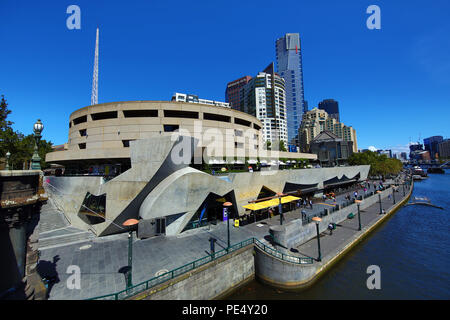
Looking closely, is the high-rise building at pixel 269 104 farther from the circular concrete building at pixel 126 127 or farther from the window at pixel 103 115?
the window at pixel 103 115

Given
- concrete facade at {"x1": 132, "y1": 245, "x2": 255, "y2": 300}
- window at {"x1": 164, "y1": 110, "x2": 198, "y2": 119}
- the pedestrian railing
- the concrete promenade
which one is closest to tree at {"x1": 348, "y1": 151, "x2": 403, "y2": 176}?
the concrete promenade

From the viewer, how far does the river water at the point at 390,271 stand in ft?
44.2

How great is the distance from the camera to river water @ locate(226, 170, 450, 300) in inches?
530

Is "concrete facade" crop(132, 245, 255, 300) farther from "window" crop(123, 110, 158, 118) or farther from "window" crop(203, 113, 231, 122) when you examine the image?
"window" crop(123, 110, 158, 118)

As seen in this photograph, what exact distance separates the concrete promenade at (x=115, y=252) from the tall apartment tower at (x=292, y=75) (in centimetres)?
14074

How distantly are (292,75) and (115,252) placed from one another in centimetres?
18802

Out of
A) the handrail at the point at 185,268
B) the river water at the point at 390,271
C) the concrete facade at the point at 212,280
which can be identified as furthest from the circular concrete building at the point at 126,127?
the river water at the point at 390,271

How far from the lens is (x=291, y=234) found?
58.2 feet

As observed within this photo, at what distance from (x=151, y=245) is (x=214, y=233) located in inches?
242

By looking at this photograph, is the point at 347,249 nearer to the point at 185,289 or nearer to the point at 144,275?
the point at 185,289

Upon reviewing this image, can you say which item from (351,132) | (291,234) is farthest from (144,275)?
(351,132)

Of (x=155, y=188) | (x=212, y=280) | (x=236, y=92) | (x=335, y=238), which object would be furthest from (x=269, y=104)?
(x=212, y=280)

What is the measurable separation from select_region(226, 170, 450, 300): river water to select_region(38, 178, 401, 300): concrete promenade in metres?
2.08
